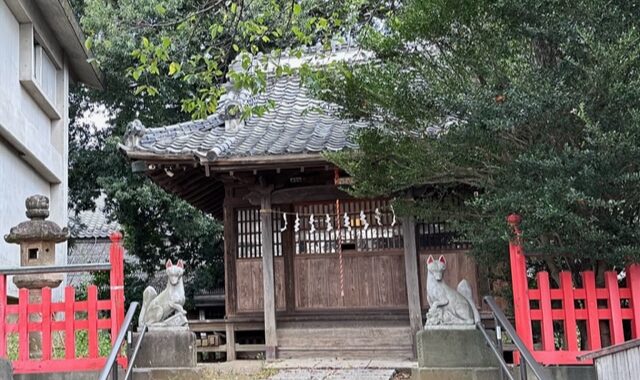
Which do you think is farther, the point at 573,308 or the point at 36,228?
the point at 36,228

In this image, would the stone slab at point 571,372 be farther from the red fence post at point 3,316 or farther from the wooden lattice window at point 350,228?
the red fence post at point 3,316

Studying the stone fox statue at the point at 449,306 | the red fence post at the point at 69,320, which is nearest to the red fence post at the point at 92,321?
the red fence post at the point at 69,320

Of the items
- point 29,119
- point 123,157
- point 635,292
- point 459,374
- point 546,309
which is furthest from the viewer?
point 123,157

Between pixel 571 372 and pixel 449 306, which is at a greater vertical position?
pixel 449 306

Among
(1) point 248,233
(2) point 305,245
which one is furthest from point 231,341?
(2) point 305,245

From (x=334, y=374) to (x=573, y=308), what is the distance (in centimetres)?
323

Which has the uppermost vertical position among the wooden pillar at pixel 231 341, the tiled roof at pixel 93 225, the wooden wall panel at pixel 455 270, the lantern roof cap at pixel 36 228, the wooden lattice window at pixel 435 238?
the tiled roof at pixel 93 225

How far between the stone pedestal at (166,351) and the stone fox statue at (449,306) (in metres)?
2.72

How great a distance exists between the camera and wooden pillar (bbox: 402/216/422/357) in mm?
9278

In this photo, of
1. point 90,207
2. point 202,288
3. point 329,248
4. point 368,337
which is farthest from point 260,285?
point 90,207

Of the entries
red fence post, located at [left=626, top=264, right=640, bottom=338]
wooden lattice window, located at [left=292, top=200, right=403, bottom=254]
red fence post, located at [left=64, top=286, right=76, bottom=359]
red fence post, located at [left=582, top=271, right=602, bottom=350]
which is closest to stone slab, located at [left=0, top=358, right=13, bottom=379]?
red fence post, located at [left=64, top=286, right=76, bottom=359]

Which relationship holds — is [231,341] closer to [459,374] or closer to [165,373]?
[165,373]

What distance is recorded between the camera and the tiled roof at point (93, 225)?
20.5 m

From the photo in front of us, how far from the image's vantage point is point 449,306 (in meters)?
6.70
